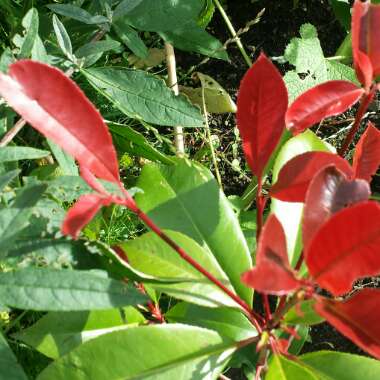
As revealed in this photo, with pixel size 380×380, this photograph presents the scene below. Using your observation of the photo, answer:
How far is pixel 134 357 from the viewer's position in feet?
2.81

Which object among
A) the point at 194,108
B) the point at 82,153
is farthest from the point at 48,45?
the point at 82,153

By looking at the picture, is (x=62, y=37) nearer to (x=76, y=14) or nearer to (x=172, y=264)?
(x=76, y=14)

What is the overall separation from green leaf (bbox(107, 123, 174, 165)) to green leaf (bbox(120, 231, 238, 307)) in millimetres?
393

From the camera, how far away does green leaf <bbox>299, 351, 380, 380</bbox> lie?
2.99 feet

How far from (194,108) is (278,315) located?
50cm

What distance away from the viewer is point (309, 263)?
0.68 meters

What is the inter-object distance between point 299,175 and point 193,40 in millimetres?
780

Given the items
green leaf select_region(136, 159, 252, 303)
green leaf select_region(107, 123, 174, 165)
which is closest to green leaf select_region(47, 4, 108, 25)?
green leaf select_region(107, 123, 174, 165)

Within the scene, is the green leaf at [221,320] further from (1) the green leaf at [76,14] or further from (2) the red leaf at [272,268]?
(1) the green leaf at [76,14]

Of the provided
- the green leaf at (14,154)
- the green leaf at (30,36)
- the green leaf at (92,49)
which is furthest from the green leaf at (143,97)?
the green leaf at (14,154)

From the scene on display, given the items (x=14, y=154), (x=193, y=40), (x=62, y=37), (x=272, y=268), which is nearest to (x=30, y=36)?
(x=62, y=37)

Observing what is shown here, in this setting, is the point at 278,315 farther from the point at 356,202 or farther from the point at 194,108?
the point at 194,108

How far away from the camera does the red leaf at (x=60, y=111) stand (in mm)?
661

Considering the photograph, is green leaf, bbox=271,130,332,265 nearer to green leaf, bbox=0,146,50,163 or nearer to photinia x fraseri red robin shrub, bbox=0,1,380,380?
photinia x fraseri red robin shrub, bbox=0,1,380,380
